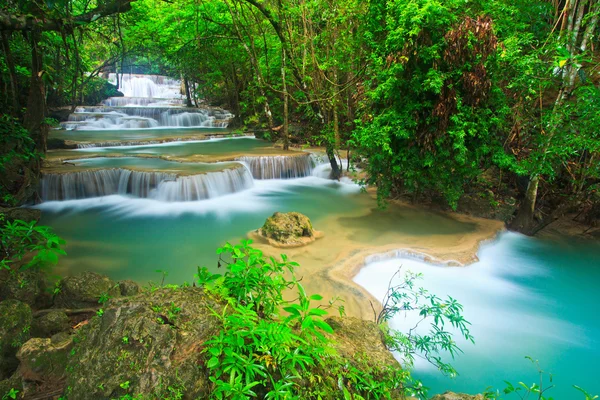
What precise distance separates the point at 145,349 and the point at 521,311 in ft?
16.9

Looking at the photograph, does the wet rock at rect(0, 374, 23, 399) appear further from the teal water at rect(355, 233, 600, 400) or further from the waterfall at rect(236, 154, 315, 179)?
the waterfall at rect(236, 154, 315, 179)

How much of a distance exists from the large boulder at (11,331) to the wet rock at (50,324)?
0.49 ft

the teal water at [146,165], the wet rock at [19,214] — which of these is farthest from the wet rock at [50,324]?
the teal water at [146,165]

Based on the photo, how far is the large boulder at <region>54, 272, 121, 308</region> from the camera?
11.7 feet

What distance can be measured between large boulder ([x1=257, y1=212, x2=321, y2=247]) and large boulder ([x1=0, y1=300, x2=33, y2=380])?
3.72m

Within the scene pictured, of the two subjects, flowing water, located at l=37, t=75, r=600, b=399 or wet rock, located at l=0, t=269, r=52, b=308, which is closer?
wet rock, located at l=0, t=269, r=52, b=308

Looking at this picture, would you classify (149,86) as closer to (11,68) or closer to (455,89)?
(11,68)

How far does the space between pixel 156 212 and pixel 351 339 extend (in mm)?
6559

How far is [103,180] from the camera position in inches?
348

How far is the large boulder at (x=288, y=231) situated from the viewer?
5.93 m

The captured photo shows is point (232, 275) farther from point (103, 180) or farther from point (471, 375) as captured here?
point (103, 180)

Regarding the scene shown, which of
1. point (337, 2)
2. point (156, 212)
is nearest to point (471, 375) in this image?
point (156, 212)

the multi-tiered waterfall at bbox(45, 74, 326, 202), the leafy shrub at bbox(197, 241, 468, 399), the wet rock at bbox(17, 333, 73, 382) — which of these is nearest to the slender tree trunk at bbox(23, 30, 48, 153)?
the multi-tiered waterfall at bbox(45, 74, 326, 202)

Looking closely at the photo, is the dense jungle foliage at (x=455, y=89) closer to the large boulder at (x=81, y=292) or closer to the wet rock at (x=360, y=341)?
the large boulder at (x=81, y=292)
